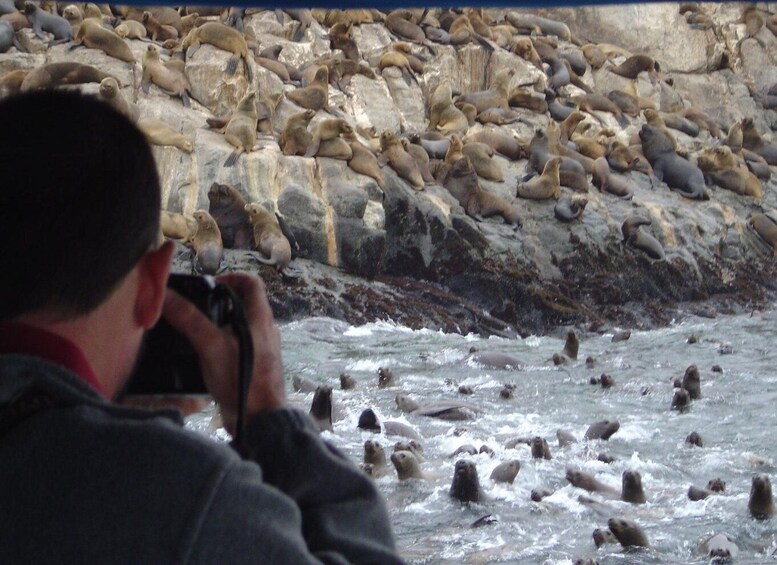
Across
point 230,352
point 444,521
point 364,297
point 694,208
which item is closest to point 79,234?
point 230,352

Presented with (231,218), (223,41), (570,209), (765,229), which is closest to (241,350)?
(231,218)

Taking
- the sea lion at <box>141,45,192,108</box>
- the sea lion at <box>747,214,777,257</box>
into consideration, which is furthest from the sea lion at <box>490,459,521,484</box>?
the sea lion at <box>747,214,777,257</box>

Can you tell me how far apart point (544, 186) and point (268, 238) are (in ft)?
16.6

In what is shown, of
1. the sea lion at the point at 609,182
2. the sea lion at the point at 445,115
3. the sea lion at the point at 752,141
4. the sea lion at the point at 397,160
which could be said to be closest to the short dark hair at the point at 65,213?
the sea lion at the point at 397,160

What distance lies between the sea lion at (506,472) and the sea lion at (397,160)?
28.0 ft

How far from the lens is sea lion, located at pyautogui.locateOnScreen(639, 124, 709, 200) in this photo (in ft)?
60.3

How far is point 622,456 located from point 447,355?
3.90 m

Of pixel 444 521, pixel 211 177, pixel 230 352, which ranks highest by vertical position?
pixel 230 352

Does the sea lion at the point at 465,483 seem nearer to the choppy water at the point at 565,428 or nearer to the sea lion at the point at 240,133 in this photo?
the choppy water at the point at 565,428

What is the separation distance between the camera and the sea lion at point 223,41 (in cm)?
1578

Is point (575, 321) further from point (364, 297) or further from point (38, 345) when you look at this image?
point (38, 345)

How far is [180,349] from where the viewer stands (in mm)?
1204

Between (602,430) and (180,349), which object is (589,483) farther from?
(180,349)

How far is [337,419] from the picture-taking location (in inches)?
313
